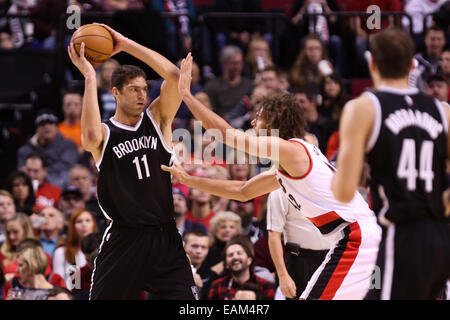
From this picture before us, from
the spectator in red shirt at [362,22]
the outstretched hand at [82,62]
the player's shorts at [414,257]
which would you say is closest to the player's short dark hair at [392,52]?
the player's shorts at [414,257]

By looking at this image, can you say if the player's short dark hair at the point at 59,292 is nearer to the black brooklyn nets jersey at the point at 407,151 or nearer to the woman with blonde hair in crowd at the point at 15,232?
the woman with blonde hair in crowd at the point at 15,232

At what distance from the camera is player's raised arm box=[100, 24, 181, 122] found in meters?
5.68

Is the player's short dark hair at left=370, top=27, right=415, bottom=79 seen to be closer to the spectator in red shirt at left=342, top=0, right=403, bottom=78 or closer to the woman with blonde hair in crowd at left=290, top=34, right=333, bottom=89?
the woman with blonde hair in crowd at left=290, top=34, right=333, bottom=89

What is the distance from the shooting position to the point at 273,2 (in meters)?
13.7

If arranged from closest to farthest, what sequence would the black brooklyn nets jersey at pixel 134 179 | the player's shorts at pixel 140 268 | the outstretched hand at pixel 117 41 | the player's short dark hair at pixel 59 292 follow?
the player's shorts at pixel 140 268 < the black brooklyn nets jersey at pixel 134 179 < the outstretched hand at pixel 117 41 < the player's short dark hair at pixel 59 292

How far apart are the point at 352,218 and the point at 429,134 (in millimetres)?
1118

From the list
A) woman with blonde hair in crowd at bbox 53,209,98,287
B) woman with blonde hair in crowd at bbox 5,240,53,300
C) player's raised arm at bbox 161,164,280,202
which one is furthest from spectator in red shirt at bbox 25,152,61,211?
player's raised arm at bbox 161,164,280,202

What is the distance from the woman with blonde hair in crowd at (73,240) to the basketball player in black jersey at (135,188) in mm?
2804

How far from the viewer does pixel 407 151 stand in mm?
3988

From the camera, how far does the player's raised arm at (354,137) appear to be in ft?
12.9

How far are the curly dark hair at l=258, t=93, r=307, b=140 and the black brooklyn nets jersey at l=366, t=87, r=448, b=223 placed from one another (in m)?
1.23

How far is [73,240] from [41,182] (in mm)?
1824

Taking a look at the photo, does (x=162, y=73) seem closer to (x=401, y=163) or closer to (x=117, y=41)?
(x=117, y=41)

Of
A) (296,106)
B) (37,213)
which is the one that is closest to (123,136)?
(296,106)
